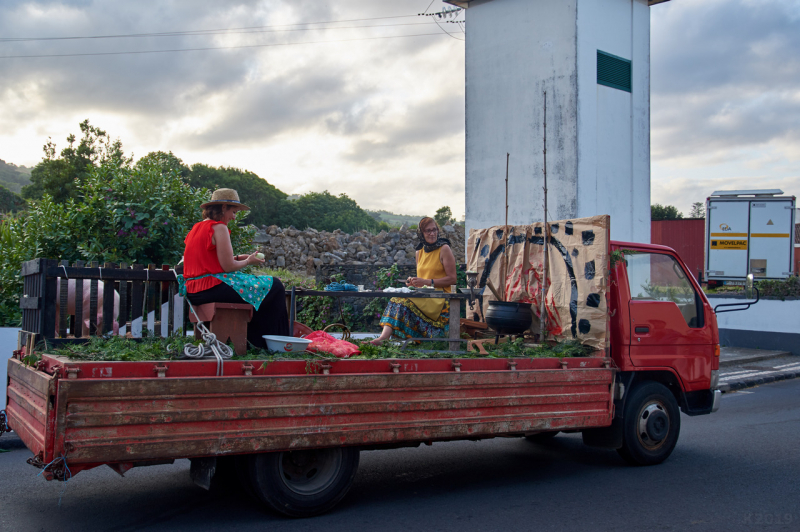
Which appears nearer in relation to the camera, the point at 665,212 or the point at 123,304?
the point at 123,304

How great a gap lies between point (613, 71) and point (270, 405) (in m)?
15.5

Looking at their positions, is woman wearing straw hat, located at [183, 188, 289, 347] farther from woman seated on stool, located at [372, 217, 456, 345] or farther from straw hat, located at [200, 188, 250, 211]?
woman seated on stool, located at [372, 217, 456, 345]

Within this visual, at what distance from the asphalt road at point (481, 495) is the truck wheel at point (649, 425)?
0.48ft

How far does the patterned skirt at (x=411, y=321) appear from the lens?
6297mm

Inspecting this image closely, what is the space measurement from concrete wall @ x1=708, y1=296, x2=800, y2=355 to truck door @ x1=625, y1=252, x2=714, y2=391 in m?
10.5

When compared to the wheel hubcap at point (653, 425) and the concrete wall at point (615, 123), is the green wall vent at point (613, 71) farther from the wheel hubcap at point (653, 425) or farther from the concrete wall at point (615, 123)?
the wheel hubcap at point (653, 425)

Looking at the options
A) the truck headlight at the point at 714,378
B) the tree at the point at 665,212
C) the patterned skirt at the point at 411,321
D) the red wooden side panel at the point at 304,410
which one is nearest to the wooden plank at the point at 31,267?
the red wooden side panel at the point at 304,410

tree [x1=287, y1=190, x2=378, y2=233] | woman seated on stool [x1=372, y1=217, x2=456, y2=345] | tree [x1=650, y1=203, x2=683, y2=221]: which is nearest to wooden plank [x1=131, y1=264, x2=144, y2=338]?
woman seated on stool [x1=372, y1=217, x2=456, y2=345]

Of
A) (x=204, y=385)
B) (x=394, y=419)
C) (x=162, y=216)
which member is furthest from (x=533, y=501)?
(x=162, y=216)

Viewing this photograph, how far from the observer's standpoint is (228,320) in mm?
4684

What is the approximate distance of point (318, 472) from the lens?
4.35 meters

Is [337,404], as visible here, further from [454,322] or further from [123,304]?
[123,304]

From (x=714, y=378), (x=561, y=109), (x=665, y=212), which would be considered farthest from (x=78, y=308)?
(x=665, y=212)

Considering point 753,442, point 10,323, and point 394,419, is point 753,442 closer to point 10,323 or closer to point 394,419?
point 394,419
